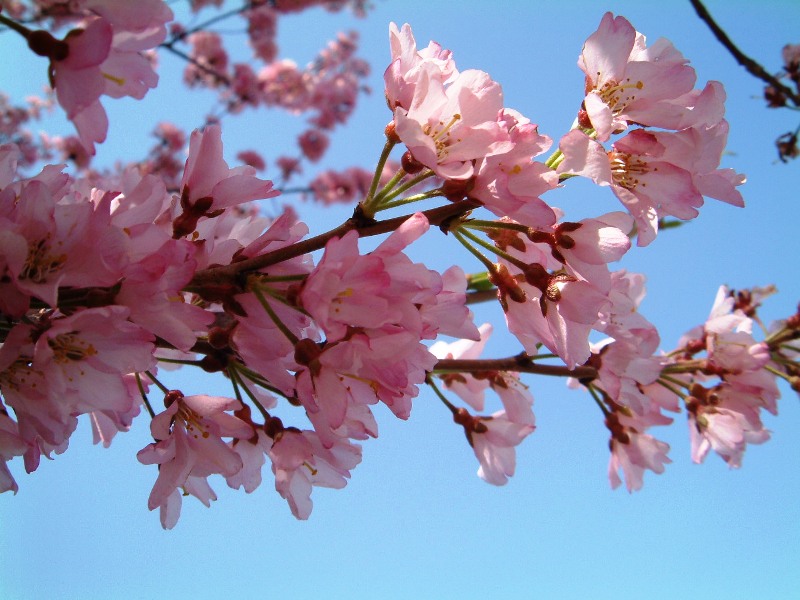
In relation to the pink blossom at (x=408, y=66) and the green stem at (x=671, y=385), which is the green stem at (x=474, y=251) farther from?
the green stem at (x=671, y=385)

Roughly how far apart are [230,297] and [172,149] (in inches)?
290

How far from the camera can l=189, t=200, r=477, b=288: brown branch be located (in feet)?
2.64

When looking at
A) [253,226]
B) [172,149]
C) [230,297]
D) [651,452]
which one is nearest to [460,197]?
[230,297]

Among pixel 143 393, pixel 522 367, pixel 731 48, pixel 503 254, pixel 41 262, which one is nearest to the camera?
pixel 41 262

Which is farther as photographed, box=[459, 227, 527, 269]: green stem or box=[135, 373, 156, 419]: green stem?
box=[135, 373, 156, 419]: green stem

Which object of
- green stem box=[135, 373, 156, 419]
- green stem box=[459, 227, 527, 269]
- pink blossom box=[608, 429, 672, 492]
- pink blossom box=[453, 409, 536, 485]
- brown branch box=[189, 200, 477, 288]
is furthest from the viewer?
pink blossom box=[608, 429, 672, 492]

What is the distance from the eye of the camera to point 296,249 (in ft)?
2.64

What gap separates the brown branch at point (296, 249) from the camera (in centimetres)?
81

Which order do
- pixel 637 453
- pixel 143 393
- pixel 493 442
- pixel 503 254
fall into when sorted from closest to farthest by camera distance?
pixel 503 254, pixel 143 393, pixel 493 442, pixel 637 453

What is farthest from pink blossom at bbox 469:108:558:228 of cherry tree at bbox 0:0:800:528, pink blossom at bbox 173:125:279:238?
pink blossom at bbox 173:125:279:238

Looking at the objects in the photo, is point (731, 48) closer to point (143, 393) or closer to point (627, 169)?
point (627, 169)

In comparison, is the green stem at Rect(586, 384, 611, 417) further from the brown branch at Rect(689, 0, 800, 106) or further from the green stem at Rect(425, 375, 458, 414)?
the brown branch at Rect(689, 0, 800, 106)

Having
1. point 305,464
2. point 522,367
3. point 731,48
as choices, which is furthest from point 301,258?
point 731,48

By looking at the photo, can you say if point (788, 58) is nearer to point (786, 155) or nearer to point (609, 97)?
point (786, 155)
